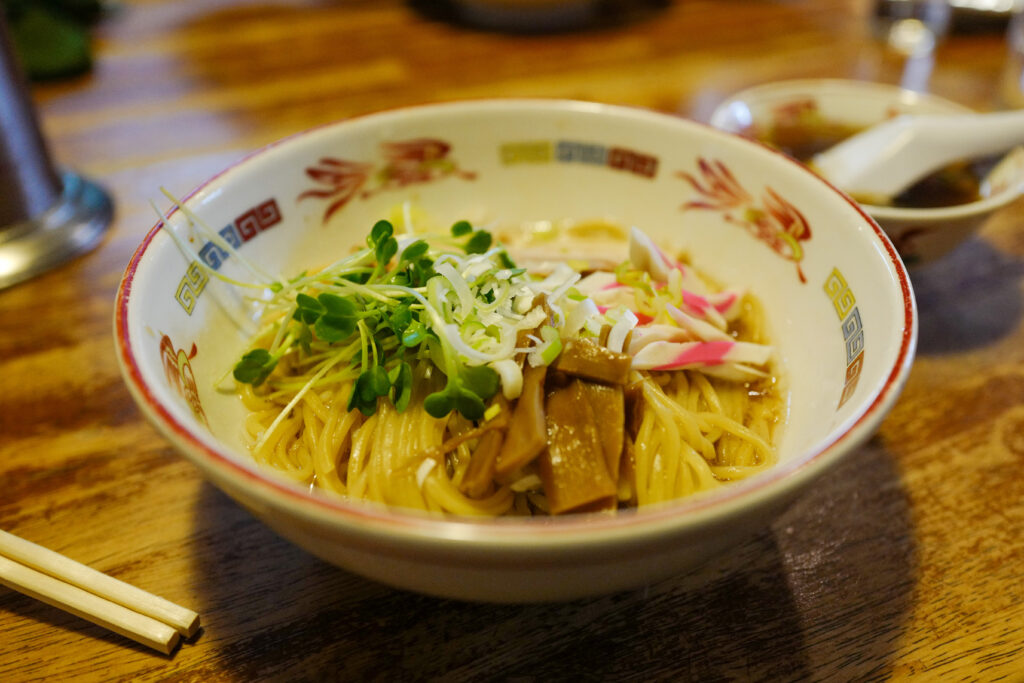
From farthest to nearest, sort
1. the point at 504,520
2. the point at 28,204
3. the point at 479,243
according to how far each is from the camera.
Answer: the point at 28,204 → the point at 479,243 → the point at 504,520

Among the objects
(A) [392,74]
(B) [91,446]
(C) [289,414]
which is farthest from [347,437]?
(A) [392,74]

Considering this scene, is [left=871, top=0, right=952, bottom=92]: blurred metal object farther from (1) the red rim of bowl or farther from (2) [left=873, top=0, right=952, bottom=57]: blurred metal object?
(1) the red rim of bowl

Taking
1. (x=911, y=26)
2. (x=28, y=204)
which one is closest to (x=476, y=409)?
(x=28, y=204)

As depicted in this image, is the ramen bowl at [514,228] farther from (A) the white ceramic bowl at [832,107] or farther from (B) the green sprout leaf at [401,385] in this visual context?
(A) the white ceramic bowl at [832,107]

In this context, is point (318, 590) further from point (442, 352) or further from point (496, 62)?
point (496, 62)

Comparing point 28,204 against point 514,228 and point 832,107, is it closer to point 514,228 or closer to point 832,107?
point 514,228

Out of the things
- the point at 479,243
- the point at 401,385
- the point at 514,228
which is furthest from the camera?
the point at 514,228

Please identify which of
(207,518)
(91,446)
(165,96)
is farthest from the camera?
(165,96)

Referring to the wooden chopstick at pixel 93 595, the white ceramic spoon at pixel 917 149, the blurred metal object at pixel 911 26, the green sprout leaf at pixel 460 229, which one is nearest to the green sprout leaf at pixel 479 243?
the green sprout leaf at pixel 460 229
